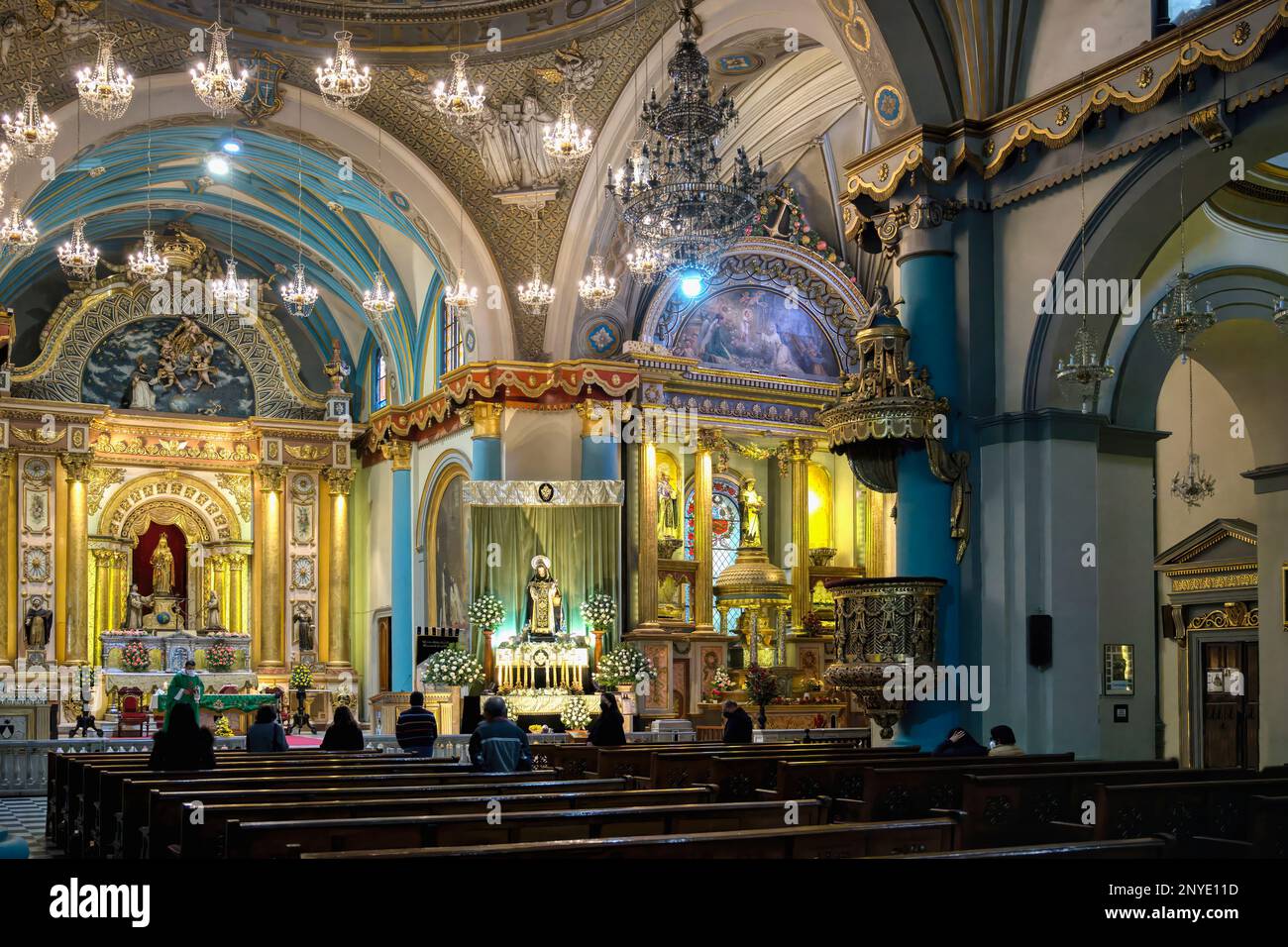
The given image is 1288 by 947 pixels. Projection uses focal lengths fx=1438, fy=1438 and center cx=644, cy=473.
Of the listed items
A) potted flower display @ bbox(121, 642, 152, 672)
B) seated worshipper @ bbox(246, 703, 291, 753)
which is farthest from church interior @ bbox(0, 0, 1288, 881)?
seated worshipper @ bbox(246, 703, 291, 753)

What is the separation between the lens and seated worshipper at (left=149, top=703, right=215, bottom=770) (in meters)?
10.0

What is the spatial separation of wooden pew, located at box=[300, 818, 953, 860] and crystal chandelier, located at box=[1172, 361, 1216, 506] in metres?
10.3

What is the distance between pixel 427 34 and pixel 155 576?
43.2ft

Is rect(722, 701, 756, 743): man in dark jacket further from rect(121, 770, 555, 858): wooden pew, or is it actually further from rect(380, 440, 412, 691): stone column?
rect(380, 440, 412, 691): stone column

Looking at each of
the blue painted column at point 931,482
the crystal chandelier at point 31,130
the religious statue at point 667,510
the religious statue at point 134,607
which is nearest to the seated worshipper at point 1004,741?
the blue painted column at point 931,482

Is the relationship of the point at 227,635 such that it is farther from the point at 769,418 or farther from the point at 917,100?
the point at 917,100

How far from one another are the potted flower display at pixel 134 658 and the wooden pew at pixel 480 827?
20.8 meters

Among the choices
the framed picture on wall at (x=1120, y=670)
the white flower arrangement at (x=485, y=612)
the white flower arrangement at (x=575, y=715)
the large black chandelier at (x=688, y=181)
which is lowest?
the white flower arrangement at (x=575, y=715)

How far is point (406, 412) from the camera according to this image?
985 inches

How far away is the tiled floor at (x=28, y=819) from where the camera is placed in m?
11.3

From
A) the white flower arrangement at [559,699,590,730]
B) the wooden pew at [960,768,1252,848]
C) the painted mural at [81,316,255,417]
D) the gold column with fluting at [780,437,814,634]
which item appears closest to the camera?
the wooden pew at [960,768,1252,848]

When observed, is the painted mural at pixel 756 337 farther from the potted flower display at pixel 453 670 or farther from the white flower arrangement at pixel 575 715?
the white flower arrangement at pixel 575 715

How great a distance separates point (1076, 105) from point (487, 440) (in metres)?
11.5

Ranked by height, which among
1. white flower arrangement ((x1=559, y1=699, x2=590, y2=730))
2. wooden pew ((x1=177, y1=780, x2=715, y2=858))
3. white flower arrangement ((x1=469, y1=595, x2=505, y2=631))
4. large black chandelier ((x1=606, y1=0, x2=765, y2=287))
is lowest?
white flower arrangement ((x1=559, y1=699, x2=590, y2=730))
